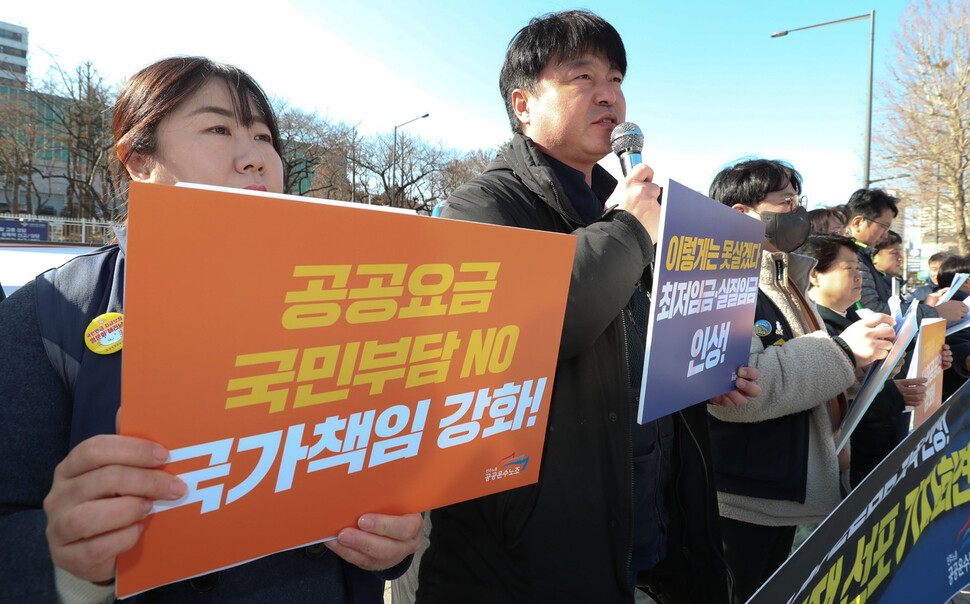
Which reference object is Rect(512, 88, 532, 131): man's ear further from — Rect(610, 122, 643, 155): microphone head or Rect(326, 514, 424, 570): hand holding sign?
Rect(326, 514, 424, 570): hand holding sign

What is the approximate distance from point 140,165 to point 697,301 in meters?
1.36

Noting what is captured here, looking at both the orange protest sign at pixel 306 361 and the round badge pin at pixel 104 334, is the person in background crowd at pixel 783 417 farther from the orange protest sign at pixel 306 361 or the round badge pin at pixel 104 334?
the round badge pin at pixel 104 334

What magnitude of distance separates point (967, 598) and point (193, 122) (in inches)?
173

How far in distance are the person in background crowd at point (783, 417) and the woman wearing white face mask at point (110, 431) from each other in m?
1.59

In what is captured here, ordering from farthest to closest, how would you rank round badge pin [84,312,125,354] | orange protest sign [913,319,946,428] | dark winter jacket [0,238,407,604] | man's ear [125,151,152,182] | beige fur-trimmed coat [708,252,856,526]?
orange protest sign [913,319,946,428] → beige fur-trimmed coat [708,252,856,526] → man's ear [125,151,152,182] → round badge pin [84,312,125,354] → dark winter jacket [0,238,407,604]

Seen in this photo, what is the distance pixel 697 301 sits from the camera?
56.7 inches

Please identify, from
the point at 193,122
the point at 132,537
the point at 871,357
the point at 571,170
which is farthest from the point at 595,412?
the point at 871,357

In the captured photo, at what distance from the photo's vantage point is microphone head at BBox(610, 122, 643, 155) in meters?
1.59

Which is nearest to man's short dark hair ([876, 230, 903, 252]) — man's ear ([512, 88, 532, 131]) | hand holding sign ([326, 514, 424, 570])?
man's ear ([512, 88, 532, 131])

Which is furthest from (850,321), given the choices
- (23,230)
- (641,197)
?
(23,230)

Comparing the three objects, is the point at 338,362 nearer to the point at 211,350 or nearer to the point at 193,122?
the point at 211,350

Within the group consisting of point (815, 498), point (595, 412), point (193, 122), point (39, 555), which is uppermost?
point (193, 122)

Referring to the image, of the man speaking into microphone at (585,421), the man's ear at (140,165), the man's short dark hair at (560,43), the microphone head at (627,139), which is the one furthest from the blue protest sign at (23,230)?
the microphone head at (627,139)

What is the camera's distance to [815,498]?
2113mm
